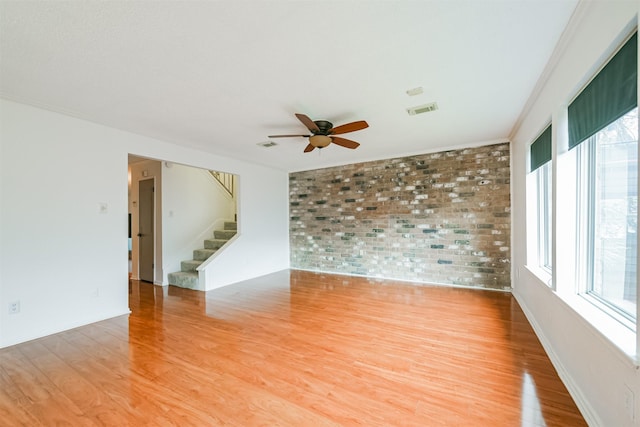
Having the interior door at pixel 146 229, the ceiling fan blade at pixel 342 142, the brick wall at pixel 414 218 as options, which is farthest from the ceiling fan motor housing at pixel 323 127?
the interior door at pixel 146 229

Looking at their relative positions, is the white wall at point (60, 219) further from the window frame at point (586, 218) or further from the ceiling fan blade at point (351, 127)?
the window frame at point (586, 218)

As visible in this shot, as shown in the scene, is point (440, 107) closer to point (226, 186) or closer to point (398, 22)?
point (398, 22)

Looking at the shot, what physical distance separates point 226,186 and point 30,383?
18.2 ft

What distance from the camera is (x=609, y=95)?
1.51 m

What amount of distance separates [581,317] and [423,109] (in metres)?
2.36

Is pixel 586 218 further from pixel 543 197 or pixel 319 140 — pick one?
pixel 319 140

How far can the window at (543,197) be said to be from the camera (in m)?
2.73

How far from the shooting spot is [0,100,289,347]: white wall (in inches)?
106

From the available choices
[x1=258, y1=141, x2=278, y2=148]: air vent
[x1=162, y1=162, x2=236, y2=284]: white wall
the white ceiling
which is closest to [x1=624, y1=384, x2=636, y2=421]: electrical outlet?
the white ceiling

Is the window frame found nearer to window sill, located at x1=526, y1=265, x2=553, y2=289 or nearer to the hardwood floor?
window sill, located at x1=526, y1=265, x2=553, y2=289

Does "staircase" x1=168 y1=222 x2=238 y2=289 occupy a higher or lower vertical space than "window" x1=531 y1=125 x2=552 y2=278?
lower

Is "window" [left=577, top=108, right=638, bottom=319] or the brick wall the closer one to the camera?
"window" [left=577, top=108, right=638, bottom=319]

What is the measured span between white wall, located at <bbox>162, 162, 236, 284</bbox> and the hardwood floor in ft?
6.40

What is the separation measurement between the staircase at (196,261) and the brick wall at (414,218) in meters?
1.73
